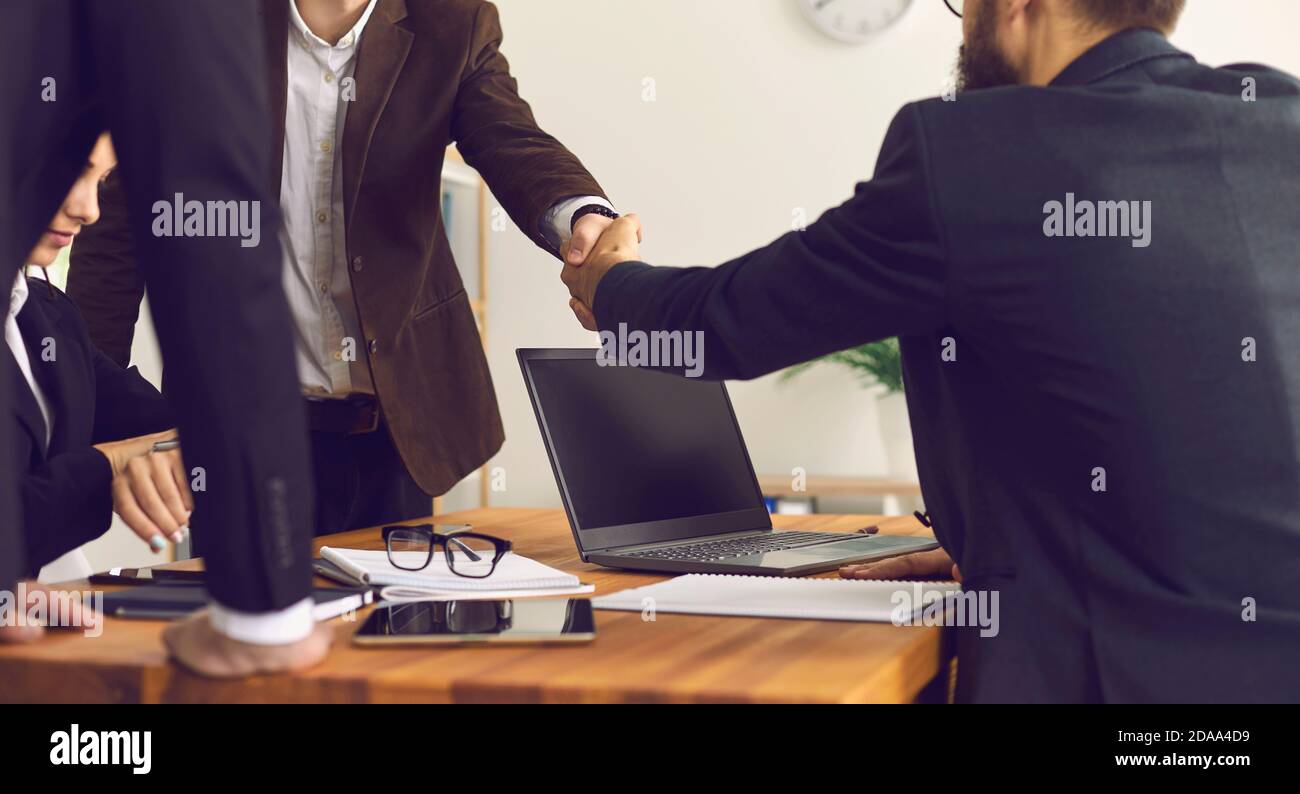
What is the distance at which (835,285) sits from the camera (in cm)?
99

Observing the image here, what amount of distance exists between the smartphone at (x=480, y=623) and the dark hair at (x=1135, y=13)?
0.70m

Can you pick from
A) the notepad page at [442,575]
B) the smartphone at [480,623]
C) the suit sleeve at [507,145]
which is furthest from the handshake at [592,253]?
the smartphone at [480,623]

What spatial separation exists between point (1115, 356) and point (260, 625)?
650 mm

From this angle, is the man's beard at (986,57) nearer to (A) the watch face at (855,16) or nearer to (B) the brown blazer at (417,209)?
(B) the brown blazer at (417,209)

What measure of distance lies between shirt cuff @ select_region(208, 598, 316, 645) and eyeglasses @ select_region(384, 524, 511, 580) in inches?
15.0

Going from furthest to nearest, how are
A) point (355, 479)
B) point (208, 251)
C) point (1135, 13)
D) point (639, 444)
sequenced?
point (355, 479) → point (639, 444) → point (1135, 13) → point (208, 251)

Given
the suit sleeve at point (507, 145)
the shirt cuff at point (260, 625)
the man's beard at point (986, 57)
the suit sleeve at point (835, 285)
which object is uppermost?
the suit sleeve at point (507, 145)

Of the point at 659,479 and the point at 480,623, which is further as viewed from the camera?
the point at 659,479

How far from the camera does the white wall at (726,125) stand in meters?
4.00

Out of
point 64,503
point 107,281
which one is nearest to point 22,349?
point 64,503

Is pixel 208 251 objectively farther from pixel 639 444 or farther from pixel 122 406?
pixel 122 406

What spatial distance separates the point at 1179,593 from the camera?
2.93ft

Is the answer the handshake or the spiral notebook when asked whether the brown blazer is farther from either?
the spiral notebook
